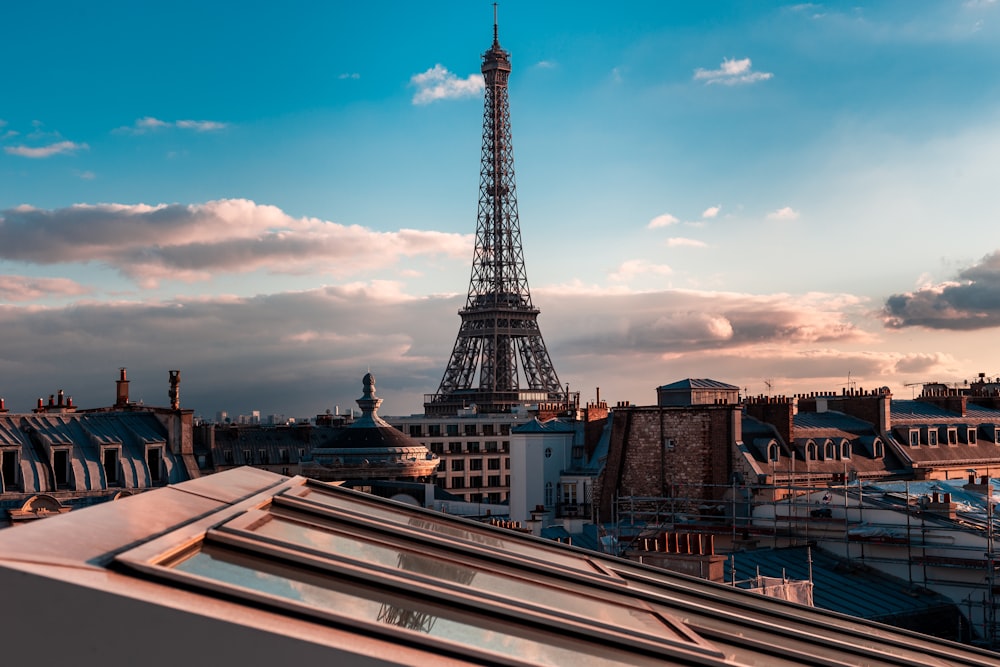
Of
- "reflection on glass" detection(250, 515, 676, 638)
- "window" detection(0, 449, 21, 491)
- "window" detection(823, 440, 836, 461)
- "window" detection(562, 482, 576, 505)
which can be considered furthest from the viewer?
"window" detection(562, 482, 576, 505)

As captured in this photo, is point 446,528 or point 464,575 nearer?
point 464,575

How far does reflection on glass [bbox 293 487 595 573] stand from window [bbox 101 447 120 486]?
3760 centimetres

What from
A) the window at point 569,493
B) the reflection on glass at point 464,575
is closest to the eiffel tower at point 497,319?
the window at point 569,493

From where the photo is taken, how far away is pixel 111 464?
4341cm

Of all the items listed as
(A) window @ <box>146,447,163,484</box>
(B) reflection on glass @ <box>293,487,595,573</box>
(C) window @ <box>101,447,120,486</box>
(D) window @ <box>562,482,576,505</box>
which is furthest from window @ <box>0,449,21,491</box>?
(B) reflection on glass @ <box>293,487,595,573</box>

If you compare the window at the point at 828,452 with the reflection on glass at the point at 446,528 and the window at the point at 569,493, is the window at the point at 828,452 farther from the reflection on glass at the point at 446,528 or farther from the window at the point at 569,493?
the reflection on glass at the point at 446,528

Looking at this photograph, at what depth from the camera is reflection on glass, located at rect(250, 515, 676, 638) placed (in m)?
5.42

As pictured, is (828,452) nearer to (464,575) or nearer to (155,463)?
(155,463)

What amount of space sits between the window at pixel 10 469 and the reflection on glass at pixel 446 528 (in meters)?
→ 36.0

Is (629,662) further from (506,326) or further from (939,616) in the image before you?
(506,326)

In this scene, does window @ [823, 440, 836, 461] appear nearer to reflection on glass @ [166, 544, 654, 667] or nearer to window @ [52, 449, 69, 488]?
window @ [52, 449, 69, 488]

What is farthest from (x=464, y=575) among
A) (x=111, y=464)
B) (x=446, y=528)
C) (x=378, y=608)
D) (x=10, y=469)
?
(x=111, y=464)

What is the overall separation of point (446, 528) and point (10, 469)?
3708 centimetres

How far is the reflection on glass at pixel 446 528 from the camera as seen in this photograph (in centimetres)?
727
